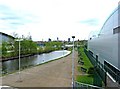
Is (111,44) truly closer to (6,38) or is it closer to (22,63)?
(22,63)

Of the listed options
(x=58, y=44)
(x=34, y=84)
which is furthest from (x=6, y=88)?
(x=58, y=44)

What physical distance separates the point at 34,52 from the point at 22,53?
885cm

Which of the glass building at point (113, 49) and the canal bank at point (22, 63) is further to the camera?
the canal bank at point (22, 63)

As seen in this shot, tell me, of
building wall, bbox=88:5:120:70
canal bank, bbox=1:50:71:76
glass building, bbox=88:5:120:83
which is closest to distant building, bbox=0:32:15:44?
canal bank, bbox=1:50:71:76

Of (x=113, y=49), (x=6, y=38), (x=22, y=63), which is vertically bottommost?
(x=22, y=63)

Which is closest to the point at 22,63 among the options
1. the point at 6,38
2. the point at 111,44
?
the point at 6,38

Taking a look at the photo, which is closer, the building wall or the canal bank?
the building wall

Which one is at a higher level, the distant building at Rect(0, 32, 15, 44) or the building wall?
the distant building at Rect(0, 32, 15, 44)

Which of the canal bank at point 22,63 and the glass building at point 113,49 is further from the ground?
the glass building at point 113,49

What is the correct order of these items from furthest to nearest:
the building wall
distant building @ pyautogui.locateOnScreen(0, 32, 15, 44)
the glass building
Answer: distant building @ pyautogui.locateOnScreen(0, 32, 15, 44) < the building wall < the glass building

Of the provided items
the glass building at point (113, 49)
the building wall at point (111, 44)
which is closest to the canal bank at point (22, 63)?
the building wall at point (111, 44)

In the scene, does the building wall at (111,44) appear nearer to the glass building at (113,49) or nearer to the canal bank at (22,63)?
the glass building at (113,49)

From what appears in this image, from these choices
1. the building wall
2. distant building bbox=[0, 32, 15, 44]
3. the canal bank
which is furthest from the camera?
distant building bbox=[0, 32, 15, 44]

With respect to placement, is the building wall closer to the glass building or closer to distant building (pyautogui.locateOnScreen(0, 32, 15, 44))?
the glass building
